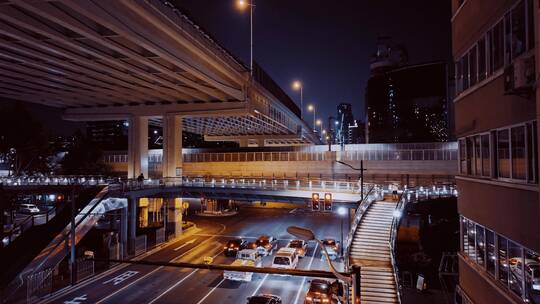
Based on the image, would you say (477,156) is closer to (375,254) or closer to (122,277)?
(375,254)

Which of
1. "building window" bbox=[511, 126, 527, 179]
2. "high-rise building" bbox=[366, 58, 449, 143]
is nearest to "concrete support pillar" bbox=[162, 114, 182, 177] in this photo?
"building window" bbox=[511, 126, 527, 179]

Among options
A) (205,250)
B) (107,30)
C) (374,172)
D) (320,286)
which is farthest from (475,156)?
(374,172)

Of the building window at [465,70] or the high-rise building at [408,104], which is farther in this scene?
the high-rise building at [408,104]

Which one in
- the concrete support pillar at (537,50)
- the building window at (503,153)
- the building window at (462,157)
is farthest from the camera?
the building window at (462,157)

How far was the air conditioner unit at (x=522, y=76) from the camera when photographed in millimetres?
8570

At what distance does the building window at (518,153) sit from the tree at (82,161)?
72.4 metres

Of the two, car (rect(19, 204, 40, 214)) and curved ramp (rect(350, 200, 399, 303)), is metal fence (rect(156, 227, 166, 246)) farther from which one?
curved ramp (rect(350, 200, 399, 303))

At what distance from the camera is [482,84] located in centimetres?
1219

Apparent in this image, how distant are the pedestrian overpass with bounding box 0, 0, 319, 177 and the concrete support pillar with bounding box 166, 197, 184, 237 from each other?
13.2ft

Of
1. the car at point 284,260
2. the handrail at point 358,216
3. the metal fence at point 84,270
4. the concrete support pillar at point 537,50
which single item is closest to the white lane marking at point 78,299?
the metal fence at point 84,270

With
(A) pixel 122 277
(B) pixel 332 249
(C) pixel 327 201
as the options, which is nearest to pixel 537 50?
(C) pixel 327 201

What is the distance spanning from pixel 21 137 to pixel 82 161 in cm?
1583

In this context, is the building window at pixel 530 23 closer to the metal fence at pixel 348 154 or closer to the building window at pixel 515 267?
the building window at pixel 515 267

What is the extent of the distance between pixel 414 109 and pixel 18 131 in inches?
5502
